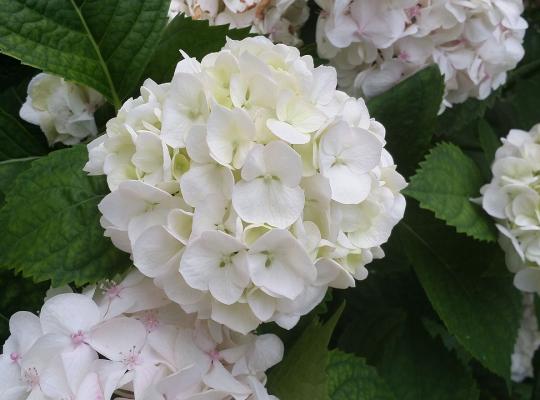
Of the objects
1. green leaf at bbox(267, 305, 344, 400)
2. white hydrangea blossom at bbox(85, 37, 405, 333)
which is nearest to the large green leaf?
green leaf at bbox(267, 305, 344, 400)

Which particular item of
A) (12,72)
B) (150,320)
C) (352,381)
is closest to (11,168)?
(12,72)

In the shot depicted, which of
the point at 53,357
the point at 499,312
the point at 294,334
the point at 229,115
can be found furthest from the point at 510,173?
the point at 53,357

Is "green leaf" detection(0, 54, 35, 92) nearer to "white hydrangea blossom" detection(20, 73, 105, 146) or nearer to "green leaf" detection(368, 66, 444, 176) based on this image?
"white hydrangea blossom" detection(20, 73, 105, 146)

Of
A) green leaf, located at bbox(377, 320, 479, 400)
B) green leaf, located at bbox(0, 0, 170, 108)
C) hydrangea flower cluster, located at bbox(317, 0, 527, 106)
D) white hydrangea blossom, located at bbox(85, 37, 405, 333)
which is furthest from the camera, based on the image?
green leaf, located at bbox(377, 320, 479, 400)

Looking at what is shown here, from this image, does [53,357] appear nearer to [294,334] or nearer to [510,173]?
[294,334]

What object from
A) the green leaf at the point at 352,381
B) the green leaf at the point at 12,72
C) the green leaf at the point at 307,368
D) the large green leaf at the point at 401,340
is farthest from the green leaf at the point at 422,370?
the green leaf at the point at 12,72

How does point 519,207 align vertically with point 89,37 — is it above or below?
below

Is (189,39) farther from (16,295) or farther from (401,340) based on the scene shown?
(401,340)

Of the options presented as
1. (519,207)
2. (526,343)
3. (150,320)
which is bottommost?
(526,343)
